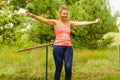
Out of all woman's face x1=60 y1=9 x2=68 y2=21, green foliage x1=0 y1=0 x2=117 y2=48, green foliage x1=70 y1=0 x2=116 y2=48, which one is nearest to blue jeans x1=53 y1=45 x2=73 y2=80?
woman's face x1=60 y1=9 x2=68 y2=21

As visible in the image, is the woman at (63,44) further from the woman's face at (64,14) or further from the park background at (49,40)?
the park background at (49,40)

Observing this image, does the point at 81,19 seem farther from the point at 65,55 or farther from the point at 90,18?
the point at 65,55

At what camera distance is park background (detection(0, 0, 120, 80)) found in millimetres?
10109

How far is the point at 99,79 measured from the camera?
9.00m

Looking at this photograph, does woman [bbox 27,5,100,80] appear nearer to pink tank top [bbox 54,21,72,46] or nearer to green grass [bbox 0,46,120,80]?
pink tank top [bbox 54,21,72,46]

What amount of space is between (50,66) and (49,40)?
12.0 meters

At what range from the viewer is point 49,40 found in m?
22.7

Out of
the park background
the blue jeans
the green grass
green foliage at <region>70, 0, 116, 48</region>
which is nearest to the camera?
the blue jeans

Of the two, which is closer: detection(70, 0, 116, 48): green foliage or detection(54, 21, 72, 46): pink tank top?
detection(54, 21, 72, 46): pink tank top

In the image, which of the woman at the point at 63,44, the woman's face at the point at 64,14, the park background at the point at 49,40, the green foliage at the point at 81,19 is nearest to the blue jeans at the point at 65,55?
the woman at the point at 63,44

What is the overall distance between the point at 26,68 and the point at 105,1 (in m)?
12.6


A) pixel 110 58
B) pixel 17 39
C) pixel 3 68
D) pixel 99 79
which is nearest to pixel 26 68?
pixel 3 68

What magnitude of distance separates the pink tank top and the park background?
2973mm

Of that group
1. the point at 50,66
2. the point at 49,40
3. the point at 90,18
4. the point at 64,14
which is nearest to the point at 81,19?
the point at 90,18
